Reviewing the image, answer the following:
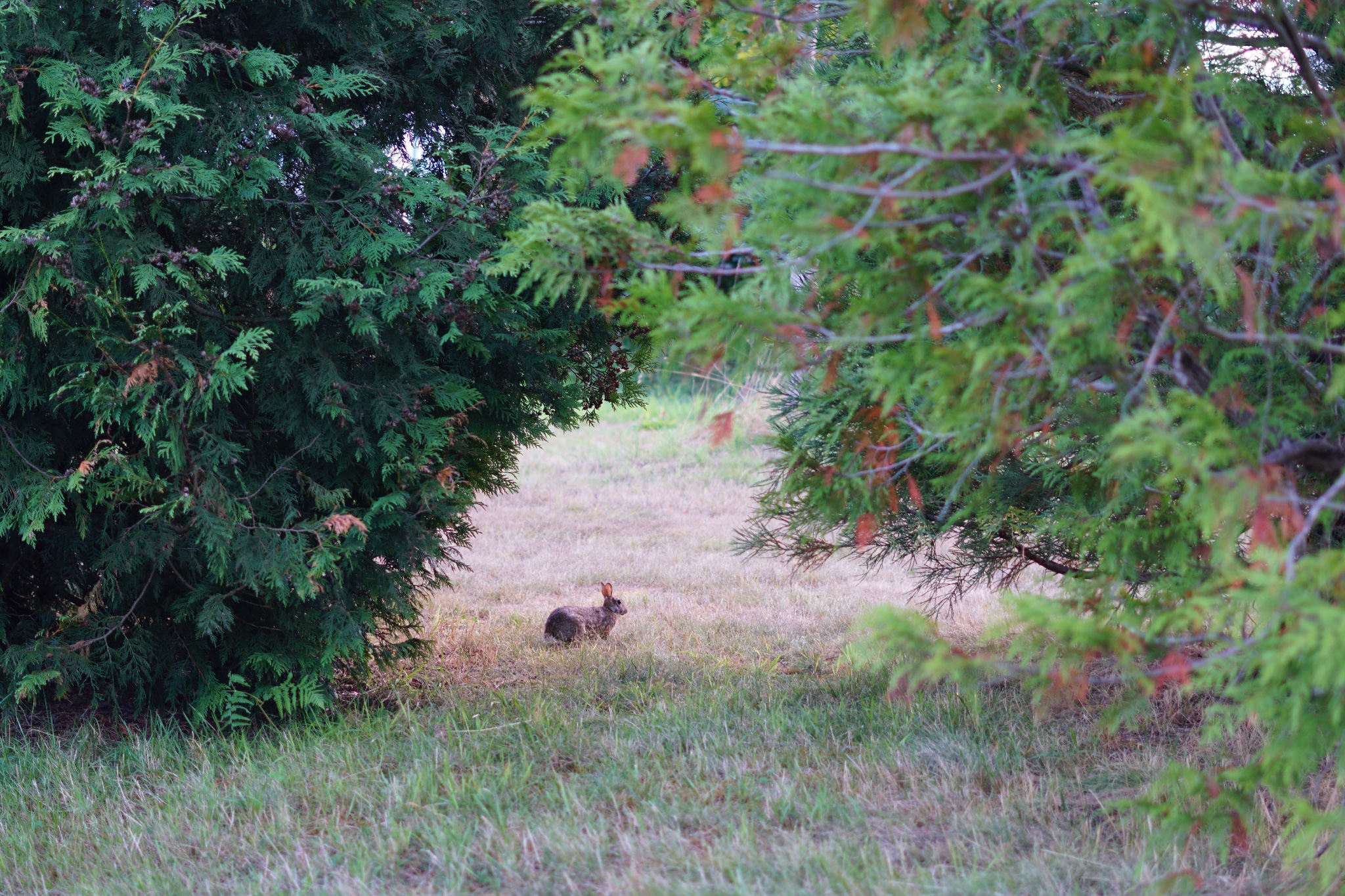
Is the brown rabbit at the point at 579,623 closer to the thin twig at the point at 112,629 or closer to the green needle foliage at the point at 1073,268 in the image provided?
the thin twig at the point at 112,629

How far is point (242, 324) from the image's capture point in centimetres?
430

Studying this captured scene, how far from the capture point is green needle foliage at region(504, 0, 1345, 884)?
2.15m

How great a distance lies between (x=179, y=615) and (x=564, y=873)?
2.13 metres

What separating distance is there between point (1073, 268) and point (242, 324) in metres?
3.40

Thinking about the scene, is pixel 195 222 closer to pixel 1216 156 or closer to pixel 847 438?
pixel 847 438

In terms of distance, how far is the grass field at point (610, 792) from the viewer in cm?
325

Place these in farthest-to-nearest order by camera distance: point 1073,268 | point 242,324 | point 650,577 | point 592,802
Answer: point 650,577 → point 242,324 → point 592,802 → point 1073,268

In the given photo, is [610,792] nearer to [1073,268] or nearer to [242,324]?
[242,324]

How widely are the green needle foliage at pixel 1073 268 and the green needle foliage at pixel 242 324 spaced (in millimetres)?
1417

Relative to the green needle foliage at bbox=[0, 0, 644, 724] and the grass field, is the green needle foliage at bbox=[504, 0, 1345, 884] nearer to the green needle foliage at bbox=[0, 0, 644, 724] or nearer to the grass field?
the grass field

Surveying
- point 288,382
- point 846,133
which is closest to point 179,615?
point 288,382

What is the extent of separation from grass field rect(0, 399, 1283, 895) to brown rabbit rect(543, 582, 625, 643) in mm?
140

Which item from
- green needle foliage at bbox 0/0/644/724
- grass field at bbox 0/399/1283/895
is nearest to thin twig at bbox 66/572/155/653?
green needle foliage at bbox 0/0/644/724

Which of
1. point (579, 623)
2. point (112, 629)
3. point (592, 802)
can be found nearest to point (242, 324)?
point (112, 629)
